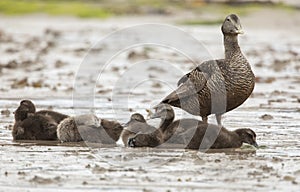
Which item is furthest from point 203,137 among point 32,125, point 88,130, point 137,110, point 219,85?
point 137,110

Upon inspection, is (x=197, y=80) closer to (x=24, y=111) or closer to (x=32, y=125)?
(x=32, y=125)

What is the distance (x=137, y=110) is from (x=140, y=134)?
3.20 meters

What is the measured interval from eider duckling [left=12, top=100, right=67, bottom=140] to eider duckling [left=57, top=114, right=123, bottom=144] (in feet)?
0.59

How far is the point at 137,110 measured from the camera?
1265 cm

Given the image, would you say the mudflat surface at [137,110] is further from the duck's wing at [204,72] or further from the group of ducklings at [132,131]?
the duck's wing at [204,72]

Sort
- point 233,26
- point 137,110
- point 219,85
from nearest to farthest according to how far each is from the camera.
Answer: point 219,85 < point 233,26 < point 137,110

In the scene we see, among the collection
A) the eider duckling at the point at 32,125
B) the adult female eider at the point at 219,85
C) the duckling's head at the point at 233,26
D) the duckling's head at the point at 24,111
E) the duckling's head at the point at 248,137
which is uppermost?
the duckling's head at the point at 233,26

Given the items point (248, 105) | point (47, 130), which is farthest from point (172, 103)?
point (248, 105)

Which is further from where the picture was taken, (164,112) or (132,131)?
(164,112)

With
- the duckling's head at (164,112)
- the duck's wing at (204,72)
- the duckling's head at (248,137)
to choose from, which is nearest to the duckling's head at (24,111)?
the duckling's head at (164,112)

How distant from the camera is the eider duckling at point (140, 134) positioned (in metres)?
9.37

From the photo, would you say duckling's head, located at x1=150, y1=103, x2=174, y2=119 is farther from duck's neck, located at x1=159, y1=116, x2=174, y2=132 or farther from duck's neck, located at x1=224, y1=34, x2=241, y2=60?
duck's neck, located at x1=224, y1=34, x2=241, y2=60

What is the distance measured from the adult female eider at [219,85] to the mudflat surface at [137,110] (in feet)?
2.13

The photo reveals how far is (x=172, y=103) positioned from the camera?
1005cm
